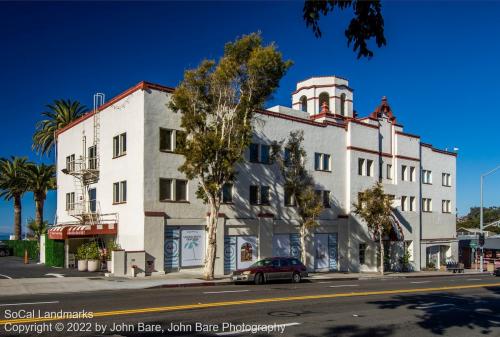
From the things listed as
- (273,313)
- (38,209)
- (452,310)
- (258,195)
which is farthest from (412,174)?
(38,209)

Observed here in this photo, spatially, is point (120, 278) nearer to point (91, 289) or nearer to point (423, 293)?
point (91, 289)

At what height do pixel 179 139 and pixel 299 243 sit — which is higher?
pixel 179 139

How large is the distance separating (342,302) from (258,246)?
1738 cm

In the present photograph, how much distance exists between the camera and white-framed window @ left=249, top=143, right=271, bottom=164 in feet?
118

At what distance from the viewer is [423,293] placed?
74.6 feet

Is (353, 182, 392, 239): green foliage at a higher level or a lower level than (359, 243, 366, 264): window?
higher

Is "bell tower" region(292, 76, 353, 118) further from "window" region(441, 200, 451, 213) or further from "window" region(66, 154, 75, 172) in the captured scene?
"window" region(66, 154, 75, 172)

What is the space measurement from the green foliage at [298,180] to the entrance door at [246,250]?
3.75 m

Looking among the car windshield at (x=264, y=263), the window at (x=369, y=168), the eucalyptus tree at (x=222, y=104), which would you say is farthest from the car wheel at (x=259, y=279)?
the window at (x=369, y=168)

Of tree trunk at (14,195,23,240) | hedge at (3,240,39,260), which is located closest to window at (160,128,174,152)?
hedge at (3,240,39,260)

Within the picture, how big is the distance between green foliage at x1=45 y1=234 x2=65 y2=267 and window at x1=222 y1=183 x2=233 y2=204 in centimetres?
1245

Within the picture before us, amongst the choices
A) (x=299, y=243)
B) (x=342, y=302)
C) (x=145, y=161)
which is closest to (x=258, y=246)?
(x=299, y=243)

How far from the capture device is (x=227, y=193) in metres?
34.4

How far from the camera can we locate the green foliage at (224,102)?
94.4ft
